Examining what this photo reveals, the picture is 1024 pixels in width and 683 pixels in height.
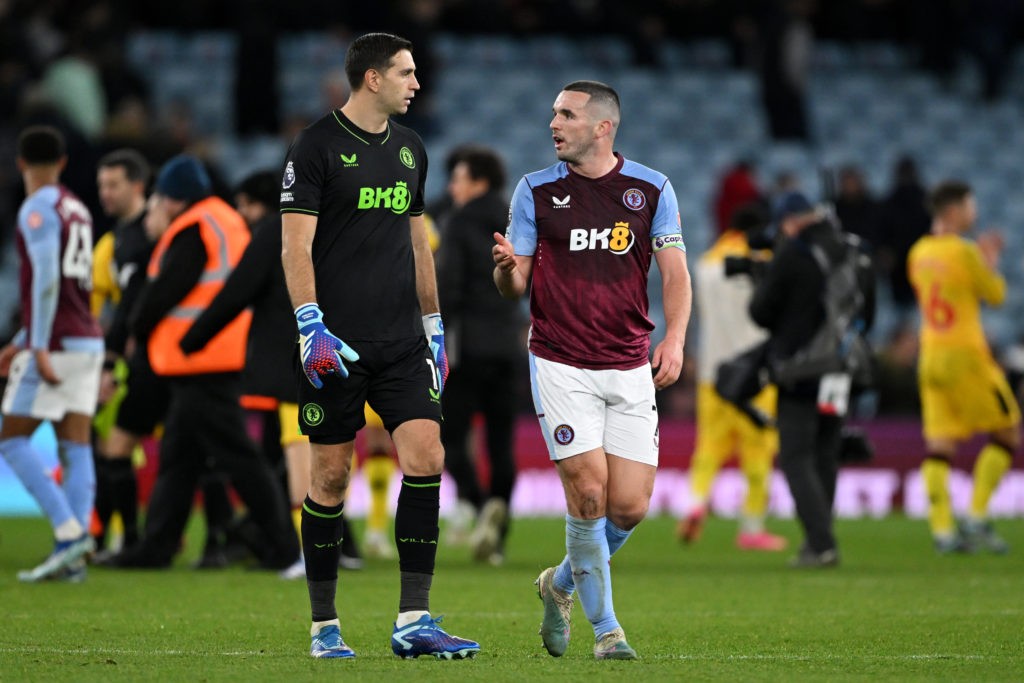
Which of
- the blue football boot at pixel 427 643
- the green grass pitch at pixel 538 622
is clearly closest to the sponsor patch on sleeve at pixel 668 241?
the green grass pitch at pixel 538 622

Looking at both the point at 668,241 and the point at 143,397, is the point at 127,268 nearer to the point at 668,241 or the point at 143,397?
the point at 143,397

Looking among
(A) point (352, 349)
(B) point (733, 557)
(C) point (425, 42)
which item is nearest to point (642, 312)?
(A) point (352, 349)

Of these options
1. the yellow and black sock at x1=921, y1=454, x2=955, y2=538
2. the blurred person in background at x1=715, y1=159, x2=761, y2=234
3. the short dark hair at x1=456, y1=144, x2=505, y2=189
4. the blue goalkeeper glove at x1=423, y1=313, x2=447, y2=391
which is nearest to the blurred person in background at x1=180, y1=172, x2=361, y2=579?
the short dark hair at x1=456, y1=144, x2=505, y2=189

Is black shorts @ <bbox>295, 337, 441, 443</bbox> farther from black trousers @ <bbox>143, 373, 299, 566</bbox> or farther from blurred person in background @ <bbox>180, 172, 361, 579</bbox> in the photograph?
black trousers @ <bbox>143, 373, 299, 566</bbox>

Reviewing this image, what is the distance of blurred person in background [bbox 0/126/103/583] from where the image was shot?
32.6ft

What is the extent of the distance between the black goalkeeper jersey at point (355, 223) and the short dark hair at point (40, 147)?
12.0 ft

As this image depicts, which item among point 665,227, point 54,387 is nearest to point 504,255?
point 665,227

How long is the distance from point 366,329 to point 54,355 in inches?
151

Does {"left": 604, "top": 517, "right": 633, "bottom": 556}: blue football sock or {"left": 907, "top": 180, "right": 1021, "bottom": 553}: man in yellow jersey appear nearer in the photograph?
{"left": 604, "top": 517, "right": 633, "bottom": 556}: blue football sock

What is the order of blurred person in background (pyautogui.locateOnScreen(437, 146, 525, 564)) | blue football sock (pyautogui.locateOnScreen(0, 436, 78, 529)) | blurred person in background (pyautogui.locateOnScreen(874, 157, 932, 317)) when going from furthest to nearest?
blurred person in background (pyautogui.locateOnScreen(874, 157, 932, 317)), blurred person in background (pyautogui.locateOnScreen(437, 146, 525, 564)), blue football sock (pyautogui.locateOnScreen(0, 436, 78, 529))

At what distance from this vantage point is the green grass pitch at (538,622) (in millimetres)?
6527

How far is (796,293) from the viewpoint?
11820 millimetres

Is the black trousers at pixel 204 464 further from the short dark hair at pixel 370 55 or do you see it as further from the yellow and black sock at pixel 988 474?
the yellow and black sock at pixel 988 474

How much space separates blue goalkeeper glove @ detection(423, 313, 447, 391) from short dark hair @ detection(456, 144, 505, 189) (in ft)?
16.1
